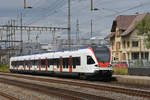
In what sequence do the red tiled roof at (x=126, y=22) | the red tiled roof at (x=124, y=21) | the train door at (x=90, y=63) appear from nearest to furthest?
the train door at (x=90, y=63)
the red tiled roof at (x=126, y=22)
the red tiled roof at (x=124, y=21)

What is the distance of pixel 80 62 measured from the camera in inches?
997

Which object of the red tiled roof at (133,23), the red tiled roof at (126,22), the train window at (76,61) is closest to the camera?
the train window at (76,61)

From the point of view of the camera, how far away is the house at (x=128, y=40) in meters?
60.3

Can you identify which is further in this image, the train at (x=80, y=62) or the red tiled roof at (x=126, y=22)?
the red tiled roof at (x=126, y=22)

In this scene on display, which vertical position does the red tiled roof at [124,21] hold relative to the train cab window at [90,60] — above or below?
above

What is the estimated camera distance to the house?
6032 centimetres

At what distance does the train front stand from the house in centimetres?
3572

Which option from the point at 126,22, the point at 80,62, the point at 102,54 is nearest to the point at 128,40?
the point at 126,22

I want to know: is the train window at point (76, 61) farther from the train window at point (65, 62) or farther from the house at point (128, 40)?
the house at point (128, 40)

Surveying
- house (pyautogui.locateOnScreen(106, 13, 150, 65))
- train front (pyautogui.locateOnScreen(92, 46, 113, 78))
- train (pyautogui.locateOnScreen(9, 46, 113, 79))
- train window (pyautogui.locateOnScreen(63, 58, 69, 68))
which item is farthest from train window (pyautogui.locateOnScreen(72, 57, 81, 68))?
house (pyautogui.locateOnScreen(106, 13, 150, 65))

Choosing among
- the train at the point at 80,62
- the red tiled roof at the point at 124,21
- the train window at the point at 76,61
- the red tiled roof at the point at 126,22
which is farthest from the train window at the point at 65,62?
the red tiled roof at the point at 124,21

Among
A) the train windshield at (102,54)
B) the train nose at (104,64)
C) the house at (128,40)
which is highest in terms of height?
the house at (128,40)

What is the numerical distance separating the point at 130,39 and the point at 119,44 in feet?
13.0

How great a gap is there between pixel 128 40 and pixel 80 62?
38.6 metres
